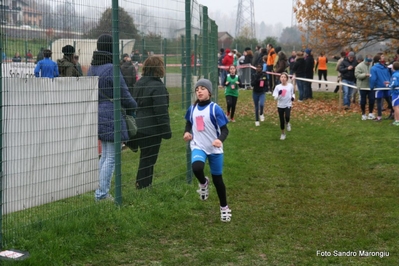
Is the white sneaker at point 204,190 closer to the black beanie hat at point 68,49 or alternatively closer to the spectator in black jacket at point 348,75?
the black beanie hat at point 68,49

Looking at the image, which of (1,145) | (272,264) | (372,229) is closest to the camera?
(1,145)

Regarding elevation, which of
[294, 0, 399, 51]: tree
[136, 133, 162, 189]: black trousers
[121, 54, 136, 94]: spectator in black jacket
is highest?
[294, 0, 399, 51]: tree

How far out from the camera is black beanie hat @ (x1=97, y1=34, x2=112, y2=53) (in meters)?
7.14

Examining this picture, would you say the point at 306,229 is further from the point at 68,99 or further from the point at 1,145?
the point at 1,145

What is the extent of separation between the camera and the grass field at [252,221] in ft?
20.4

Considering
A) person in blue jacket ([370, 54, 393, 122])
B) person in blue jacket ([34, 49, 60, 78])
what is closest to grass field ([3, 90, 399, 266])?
person in blue jacket ([34, 49, 60, 78])

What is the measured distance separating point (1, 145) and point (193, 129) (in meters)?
2.76

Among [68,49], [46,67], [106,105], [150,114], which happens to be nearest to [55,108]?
[46,67]

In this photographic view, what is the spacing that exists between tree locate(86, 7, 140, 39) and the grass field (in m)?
1.63

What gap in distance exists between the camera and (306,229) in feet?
24.1

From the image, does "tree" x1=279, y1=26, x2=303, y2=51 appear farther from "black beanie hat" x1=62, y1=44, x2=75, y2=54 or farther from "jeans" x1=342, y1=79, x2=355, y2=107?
"black beanie hat" x1=62, y1=44, x2=75, y2=54

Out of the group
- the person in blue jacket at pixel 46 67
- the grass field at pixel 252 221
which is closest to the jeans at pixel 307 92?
the grass field at pixel 252 221

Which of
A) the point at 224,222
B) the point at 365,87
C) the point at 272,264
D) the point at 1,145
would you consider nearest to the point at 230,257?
the point at 272,264

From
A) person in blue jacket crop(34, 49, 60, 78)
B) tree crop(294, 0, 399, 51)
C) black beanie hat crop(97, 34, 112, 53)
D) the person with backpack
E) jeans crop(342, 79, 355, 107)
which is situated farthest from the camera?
tree crop(294, 0, 399, 51)
